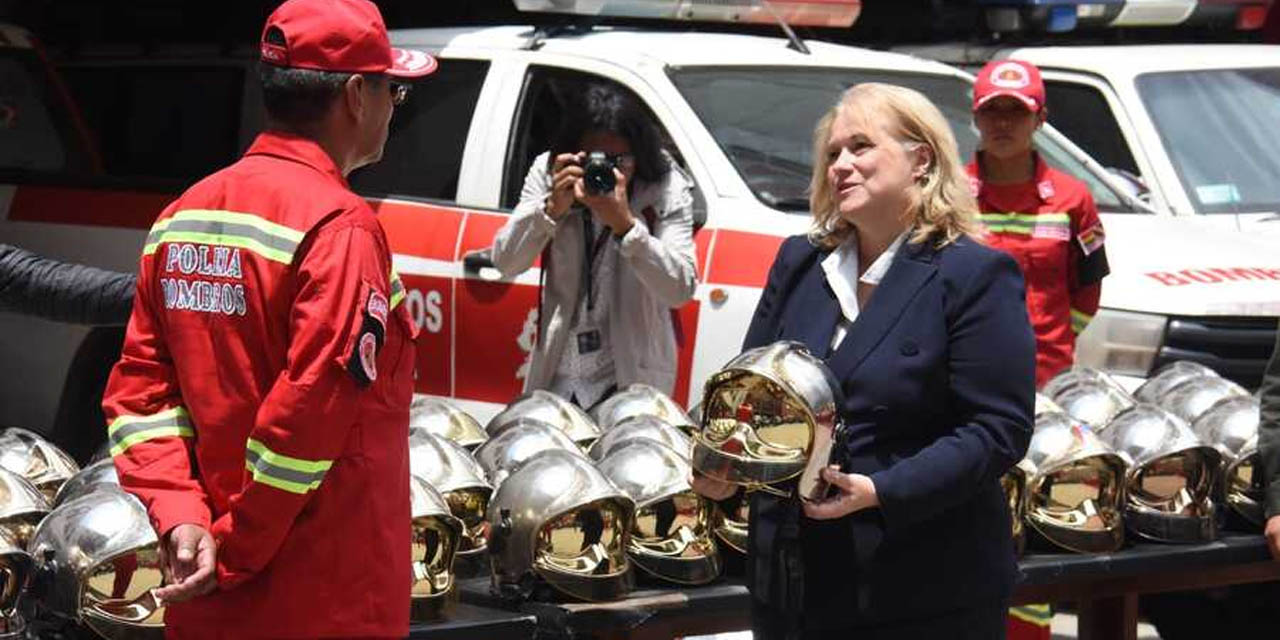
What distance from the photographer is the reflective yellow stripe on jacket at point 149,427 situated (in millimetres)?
3840

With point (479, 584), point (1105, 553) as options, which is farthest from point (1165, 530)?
point (479, 584)

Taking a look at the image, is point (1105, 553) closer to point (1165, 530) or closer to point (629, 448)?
point (1165, 530)

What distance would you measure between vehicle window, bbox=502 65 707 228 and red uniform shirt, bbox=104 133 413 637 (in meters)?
4.70

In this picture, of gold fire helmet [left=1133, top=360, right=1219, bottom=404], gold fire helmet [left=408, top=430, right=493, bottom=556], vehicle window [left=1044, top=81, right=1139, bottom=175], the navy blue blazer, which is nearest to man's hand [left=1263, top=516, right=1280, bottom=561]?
gold fire helmet [left=1133, top=360, right=1219, bottom=404]

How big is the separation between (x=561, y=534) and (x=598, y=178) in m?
2.20

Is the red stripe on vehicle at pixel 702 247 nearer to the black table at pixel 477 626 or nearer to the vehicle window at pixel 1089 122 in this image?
the vehicle window at pixel 1089 122

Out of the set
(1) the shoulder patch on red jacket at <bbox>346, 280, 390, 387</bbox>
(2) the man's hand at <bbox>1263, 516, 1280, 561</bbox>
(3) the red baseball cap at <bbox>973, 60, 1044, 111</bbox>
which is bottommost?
(2) the man's hand at <bbox>1263, 516, 1280, 561</bbox>

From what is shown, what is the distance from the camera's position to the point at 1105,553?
5613 mm

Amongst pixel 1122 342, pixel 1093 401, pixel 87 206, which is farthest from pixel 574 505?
pixel 87 206

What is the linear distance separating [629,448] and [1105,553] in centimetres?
113

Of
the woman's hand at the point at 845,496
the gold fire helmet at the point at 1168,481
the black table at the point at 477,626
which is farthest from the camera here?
the gold fire helmet at the point at 1168,481

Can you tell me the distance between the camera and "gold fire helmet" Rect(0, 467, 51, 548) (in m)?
4.70

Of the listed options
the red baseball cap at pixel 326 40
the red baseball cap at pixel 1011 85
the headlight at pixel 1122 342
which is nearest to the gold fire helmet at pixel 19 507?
the red baseball cap at pixel 326 40

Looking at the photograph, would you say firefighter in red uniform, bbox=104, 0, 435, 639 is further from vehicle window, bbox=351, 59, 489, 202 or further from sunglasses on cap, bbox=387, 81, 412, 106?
vehicle window, bbox=351, 59, 489, 202
